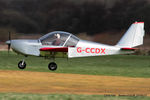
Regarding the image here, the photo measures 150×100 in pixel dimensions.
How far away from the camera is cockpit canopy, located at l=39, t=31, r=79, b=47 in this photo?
2650 cm

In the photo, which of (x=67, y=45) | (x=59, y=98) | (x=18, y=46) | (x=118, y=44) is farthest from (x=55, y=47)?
(x=59, y=98)

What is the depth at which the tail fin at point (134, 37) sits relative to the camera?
27.4 m

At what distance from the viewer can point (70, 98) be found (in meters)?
16.4

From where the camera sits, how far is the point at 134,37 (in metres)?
27.4

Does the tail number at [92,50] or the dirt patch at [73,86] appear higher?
the tail number at [92,50]

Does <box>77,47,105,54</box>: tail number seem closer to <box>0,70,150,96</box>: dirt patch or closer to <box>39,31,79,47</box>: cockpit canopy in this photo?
<box>39,31,79,47</box>: cockpit canopy

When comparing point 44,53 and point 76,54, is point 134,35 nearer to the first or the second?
point 76,54

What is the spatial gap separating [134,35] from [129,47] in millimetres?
1137

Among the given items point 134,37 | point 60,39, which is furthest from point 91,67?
point 60,39

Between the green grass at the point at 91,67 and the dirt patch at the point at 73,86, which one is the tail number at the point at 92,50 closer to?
the dirt patch at the point at 73,86

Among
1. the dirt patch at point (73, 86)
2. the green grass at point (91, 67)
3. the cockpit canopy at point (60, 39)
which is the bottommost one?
the dirt patch at point (73, 86)

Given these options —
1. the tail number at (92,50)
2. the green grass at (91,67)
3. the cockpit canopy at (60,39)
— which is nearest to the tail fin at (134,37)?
the tail number at (92,50)

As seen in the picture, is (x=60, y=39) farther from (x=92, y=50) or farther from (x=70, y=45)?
(x=92, y=50)

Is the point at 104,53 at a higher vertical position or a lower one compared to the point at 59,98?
higher
